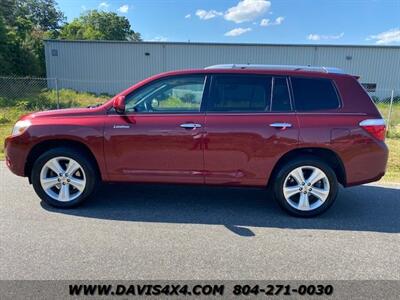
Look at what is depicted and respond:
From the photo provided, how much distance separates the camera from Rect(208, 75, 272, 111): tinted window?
4.40 m

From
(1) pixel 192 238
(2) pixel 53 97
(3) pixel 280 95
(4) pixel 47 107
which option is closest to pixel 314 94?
(3) pixel 280 95

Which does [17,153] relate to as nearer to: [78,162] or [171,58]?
[78,162]

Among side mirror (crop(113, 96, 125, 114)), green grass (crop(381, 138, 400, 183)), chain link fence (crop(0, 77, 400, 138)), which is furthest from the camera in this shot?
chain link fence (crop(0, 77, 400, 138))

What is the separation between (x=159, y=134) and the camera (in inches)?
171

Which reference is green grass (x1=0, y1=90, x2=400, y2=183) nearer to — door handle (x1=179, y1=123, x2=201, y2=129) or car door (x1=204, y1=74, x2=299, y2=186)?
door handle (x1=179, y1=123, x2=201, y2=129)

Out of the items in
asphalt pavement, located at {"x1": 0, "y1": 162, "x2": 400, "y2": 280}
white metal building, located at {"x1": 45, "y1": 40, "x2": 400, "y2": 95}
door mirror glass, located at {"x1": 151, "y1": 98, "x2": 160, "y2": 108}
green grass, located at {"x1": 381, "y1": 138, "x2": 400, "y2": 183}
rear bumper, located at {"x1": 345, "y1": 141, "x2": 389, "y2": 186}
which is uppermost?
white metal building, located at {"x1": 45, "y1": 40, "x2": 400, "y2": 95}

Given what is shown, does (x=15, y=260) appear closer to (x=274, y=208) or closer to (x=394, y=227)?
(x=274, y=208)

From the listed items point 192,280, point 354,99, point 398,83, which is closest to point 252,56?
point 398,83

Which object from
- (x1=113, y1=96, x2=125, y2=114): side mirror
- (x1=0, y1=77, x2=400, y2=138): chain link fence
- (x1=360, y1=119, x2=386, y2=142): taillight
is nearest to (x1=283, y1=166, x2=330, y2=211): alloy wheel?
(x1=360, y1=119, x2=386, y2=142): taillight

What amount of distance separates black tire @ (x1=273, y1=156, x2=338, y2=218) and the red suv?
0.5 inches

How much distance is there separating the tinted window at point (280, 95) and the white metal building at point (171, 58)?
23.6 meters

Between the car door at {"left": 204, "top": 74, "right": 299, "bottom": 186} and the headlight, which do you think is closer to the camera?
the car door at {"left": 204, "top": 74, "right": 299, "bottom": 186}

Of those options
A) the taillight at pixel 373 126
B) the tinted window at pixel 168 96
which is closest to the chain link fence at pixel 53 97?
the taillight at pixel 373 126

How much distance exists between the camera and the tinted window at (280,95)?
172 inches
